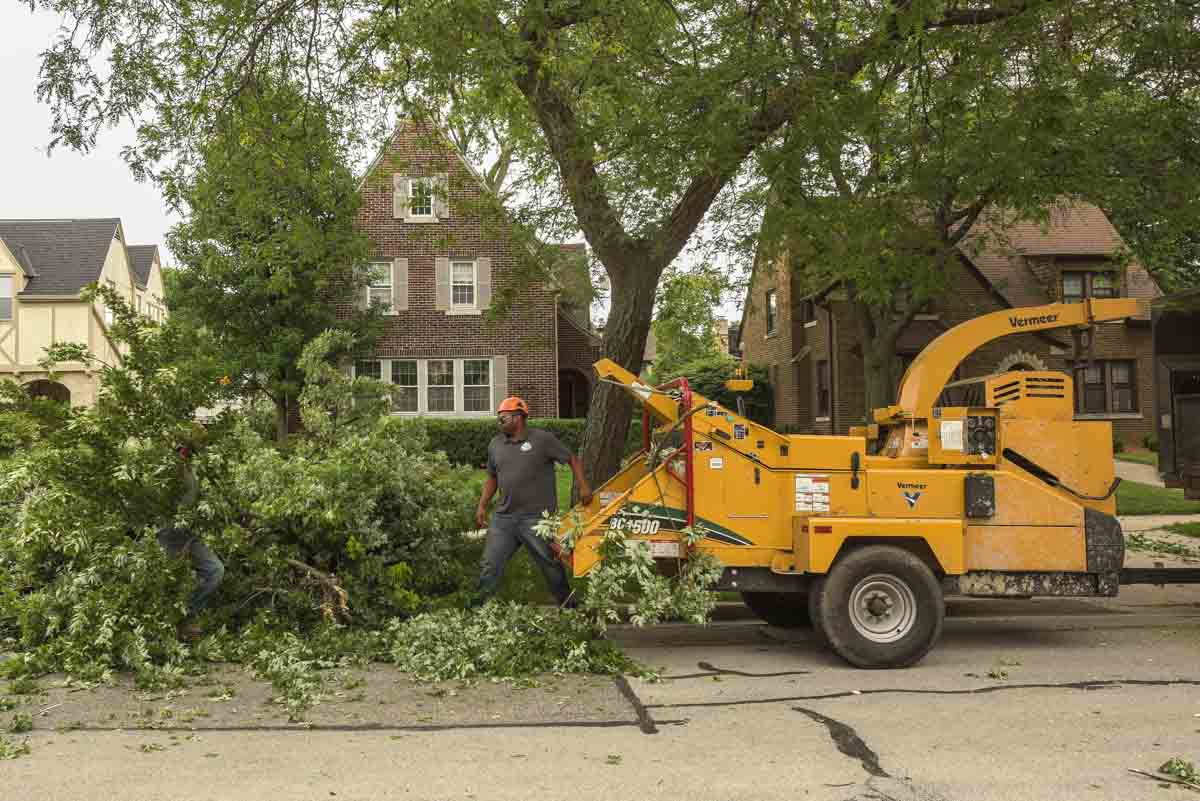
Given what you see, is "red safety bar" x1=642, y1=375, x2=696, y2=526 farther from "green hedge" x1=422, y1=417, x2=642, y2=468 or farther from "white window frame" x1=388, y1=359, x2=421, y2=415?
"white window frame" x1=388, y1=359, x2=421, y2=415

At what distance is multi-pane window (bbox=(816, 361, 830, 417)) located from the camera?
33.7 m

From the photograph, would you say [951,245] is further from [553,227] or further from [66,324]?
[66,324]

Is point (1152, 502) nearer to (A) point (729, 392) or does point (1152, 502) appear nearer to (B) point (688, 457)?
(B) point (688, 457)

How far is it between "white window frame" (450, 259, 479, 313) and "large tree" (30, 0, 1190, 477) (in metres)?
18.8

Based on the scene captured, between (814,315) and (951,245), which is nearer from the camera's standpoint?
(951,245)

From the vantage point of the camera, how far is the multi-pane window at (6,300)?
38312 millimetres

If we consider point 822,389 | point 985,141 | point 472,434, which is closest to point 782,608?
point 985,141

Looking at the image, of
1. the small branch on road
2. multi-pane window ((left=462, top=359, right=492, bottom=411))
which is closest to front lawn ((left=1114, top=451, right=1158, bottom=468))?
multi-pane window ((left=462, top=359, right=492, bottom=411))

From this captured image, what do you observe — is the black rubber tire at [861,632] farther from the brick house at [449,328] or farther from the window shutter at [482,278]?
the window shutter at [482,278]

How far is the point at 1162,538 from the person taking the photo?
14594 mm

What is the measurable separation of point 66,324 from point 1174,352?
3672cm

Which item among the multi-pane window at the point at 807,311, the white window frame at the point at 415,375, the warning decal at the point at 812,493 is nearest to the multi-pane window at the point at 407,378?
the white window frame at the point at 415,375

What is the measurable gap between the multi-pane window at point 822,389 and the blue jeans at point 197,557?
27.1 m

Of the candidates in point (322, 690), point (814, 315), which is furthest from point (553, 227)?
point (814, 315)
